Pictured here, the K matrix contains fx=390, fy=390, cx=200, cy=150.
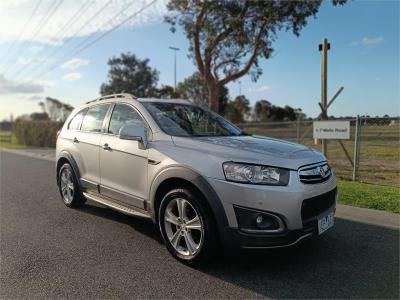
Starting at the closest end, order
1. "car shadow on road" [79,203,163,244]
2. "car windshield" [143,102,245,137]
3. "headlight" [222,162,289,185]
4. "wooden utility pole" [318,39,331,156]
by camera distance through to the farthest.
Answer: "headlight" [222,162,289,185] < "car windshield" [143,102,245,137] < "car shadow on road" [79,203,163,244] < "wooden utility pole" [318,39,331,156]

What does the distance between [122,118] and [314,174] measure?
268cm

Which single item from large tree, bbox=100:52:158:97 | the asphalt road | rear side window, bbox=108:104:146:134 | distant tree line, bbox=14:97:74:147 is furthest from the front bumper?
large tree, bbox=100:52:158:97

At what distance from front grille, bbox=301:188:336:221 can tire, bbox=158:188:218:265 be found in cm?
87

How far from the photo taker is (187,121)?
16.4ft

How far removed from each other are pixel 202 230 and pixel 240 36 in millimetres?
15384

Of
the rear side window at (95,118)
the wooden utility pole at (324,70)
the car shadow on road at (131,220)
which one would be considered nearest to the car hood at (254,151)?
the car shadow on road at (131,220)

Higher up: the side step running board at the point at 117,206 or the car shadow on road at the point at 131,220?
the side step running board at the point at 117,206

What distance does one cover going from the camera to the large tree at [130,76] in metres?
70.0

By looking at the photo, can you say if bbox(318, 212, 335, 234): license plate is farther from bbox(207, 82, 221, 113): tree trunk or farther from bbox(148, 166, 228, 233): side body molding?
bbox(207, 82, 221, 113): tree trunk

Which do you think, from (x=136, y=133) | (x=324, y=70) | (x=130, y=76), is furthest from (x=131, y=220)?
(x=130, y=76)

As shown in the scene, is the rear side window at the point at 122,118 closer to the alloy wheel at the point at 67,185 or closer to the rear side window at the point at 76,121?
the rear side window at the point at 76,121

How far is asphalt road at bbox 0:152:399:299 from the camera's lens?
3.51m

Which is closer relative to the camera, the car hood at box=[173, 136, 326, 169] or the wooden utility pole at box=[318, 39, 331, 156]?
the car hood at box=[173, 136, 326, 169]

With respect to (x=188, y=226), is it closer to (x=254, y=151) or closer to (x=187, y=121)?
(x=254, y=151)
